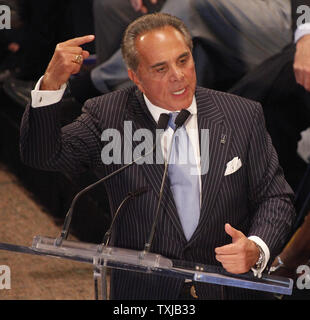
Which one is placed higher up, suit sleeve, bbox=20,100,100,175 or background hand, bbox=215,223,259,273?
suit sleeve, bbox=20,100,100,175

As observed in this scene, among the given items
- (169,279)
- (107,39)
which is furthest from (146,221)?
(107,39)

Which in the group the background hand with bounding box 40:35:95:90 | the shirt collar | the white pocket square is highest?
the background hand with bounding box 40:35:95:90

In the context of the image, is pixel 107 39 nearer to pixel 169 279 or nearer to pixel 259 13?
pixel 259 13

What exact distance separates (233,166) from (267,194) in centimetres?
17

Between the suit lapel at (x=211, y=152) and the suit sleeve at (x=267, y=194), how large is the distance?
0.11 m

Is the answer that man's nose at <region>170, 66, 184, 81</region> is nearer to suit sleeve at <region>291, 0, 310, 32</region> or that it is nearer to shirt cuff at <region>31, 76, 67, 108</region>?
shirt cuff at <region>31, 76, 67, 108</region>

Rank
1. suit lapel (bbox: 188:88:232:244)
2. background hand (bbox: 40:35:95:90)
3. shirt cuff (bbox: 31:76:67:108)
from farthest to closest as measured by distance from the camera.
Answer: suit lapel (bbox: 188:88:232:244) < shirt cuff (bbox: 31:76:67:108) < background hand (bbox: 40:35:95:90)

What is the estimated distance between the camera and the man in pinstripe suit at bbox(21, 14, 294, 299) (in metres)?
2.73

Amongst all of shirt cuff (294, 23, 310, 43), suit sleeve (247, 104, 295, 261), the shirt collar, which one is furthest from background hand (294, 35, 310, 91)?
the shirt collar

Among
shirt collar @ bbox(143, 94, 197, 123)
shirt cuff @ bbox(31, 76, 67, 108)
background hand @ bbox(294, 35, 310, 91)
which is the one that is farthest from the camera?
background hand @ bbox(294, 35, 310, 91)

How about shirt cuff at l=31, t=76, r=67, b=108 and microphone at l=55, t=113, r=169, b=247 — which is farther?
shirt cuff at l=31, t=76, r=67, b=108

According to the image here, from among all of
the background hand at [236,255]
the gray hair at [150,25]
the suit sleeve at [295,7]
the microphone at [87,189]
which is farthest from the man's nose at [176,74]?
the suit sleeve at [295,7]

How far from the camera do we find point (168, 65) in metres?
2.75
